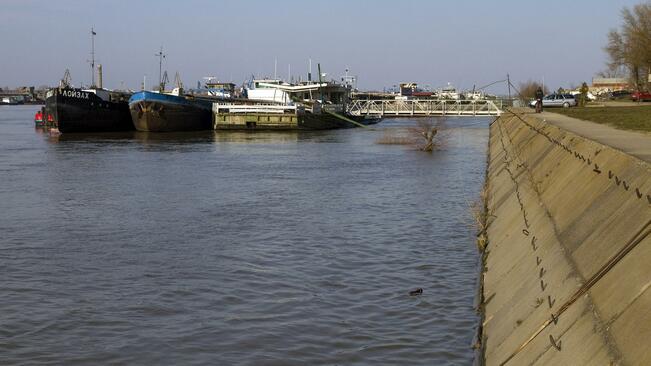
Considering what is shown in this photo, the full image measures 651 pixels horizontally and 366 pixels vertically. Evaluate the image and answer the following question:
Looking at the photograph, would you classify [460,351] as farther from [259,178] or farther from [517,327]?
[259,178]

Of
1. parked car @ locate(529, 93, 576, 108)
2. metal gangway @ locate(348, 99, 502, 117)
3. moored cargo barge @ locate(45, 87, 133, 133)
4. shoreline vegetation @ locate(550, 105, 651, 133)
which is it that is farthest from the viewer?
metal gangway @ locate(348, 99, 502, 117)

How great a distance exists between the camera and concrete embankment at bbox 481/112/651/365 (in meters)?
5.95

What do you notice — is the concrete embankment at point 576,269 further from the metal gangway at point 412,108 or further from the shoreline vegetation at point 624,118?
the metal gangway at point 412,108

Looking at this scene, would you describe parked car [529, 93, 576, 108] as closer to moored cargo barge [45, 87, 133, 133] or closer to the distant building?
moored cargo barge [45, 87, 133, 133]

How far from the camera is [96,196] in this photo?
2508 centimetres

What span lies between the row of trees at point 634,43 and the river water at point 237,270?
5628 centimetres

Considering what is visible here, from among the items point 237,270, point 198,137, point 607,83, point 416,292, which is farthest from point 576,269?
point 607,83

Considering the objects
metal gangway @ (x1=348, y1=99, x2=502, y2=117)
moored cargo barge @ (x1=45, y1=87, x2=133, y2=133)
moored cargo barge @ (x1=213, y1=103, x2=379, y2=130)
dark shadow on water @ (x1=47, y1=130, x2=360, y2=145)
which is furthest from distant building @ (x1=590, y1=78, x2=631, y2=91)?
moored cargo barge @ (x1=45, y1=87, x2=133, y2=133)

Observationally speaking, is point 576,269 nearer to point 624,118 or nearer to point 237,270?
point 237,270

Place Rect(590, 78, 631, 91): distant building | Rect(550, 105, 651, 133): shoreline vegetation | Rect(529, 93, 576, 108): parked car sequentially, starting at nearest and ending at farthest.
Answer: Rect(550, 105, 651, 133): shoreline vegetation < Rect(529, 93, 576, 108): parked car < Rect(590, 78, 631, 91): distant building

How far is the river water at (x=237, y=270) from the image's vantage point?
388 inches

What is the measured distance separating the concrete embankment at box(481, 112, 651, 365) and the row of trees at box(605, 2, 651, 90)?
7043 centimetres

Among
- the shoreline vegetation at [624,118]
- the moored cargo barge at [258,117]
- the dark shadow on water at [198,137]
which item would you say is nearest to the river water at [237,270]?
the shoreline vegetation at [624,118]

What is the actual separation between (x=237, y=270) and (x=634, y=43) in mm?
75913
